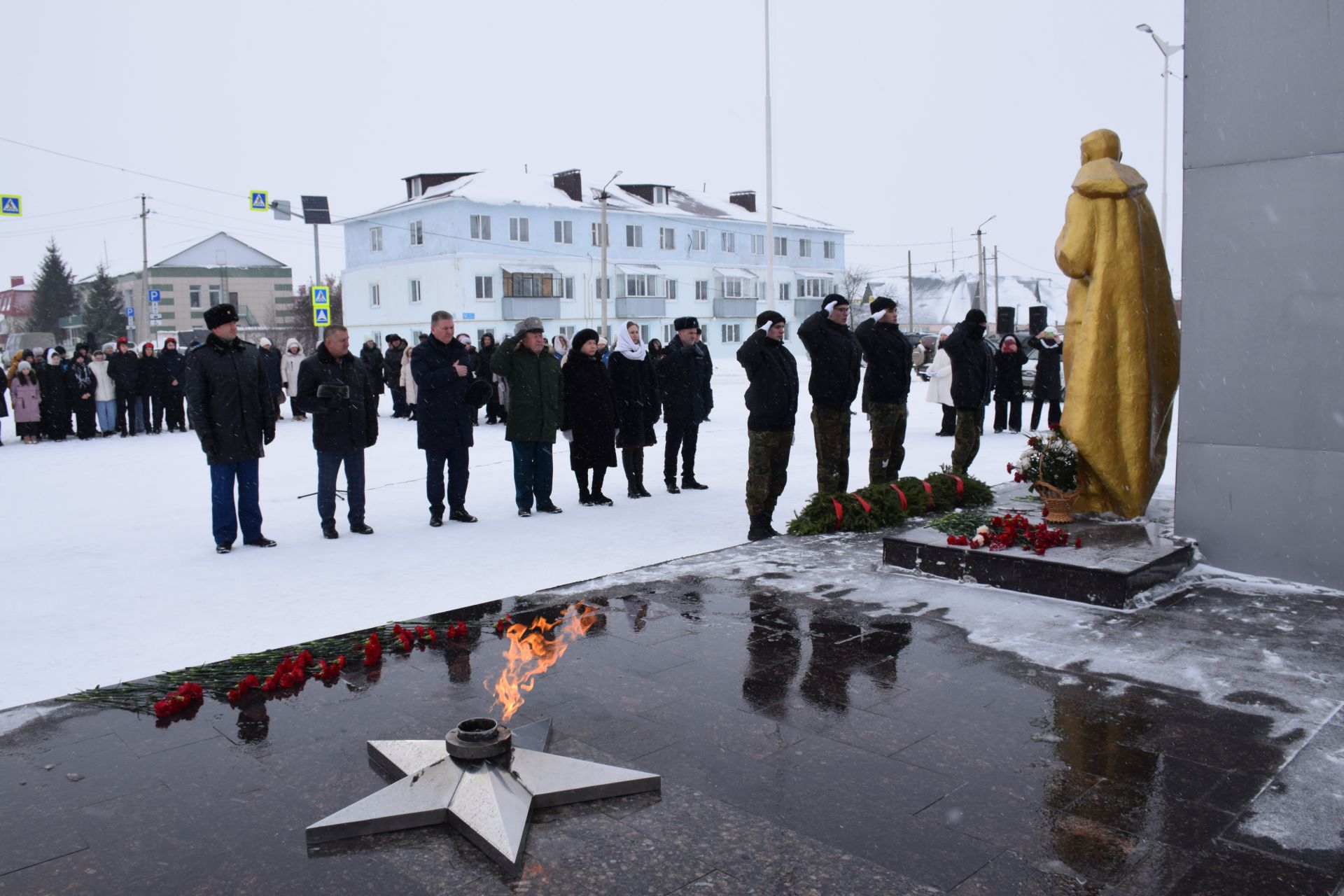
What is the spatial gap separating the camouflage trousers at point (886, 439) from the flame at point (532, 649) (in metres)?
4.86

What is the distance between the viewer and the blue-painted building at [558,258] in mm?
47125

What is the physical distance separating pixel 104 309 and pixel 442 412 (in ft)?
234

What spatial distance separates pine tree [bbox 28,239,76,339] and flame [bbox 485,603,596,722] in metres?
86.0

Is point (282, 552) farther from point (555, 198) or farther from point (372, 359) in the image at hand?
point (555, 198)

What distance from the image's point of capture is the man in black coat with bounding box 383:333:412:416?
2073cm

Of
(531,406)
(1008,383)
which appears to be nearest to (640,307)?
(1008,383)

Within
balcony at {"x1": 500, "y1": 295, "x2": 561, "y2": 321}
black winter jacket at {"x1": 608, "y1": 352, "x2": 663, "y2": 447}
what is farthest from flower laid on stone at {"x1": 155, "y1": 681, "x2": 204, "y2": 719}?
balcony at {"x1": 500, "y1": 295, "x2": 561, "y2": 321}

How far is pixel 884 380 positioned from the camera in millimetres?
10062

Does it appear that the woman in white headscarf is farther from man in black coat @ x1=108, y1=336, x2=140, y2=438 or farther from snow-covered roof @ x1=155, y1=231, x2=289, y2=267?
snow-covered roof @ x1=155, y1=231, x2=289, y2=267

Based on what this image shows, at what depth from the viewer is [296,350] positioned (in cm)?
2230

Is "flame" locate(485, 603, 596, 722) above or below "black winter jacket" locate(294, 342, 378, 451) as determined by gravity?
below

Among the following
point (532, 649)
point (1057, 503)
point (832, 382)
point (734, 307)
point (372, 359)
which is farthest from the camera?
point (734, 307)

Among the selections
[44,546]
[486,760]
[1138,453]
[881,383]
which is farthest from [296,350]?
[486,760]

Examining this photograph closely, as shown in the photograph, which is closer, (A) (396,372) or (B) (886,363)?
(B) (886,363)
